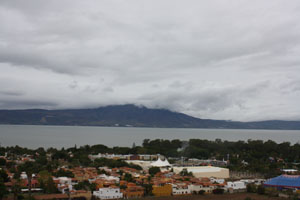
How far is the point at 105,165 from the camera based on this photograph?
41.5 m

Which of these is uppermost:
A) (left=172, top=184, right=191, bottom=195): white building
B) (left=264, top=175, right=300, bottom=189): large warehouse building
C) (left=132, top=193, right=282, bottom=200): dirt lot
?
(left=264, top=175, right=300, bottom=189): large warehouse building

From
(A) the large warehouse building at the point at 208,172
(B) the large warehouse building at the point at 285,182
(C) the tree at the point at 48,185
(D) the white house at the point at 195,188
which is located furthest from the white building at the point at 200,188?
(C) the tree at the point at 48,185

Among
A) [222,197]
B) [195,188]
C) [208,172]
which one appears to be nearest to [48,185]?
[195,188]

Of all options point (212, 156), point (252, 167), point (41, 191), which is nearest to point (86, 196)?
point (41, 191)

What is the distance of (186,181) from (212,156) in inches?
1249

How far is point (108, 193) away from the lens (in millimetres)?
25531

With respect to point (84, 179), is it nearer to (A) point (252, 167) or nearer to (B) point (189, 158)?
(A) point (252, 167)

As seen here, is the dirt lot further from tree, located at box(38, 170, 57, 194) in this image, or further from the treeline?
the treeline

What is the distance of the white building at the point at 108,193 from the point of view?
2536cm

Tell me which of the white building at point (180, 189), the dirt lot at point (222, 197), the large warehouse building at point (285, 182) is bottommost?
the dirt lot at point (222, 197)

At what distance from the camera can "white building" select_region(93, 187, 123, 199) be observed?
25359 mm

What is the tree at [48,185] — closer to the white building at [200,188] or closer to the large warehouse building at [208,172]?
the white building at [200,188]

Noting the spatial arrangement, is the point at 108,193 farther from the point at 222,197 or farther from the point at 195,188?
the point at 222,197

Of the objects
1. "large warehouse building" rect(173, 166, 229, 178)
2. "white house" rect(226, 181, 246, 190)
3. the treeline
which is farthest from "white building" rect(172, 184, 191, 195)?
the treeline
